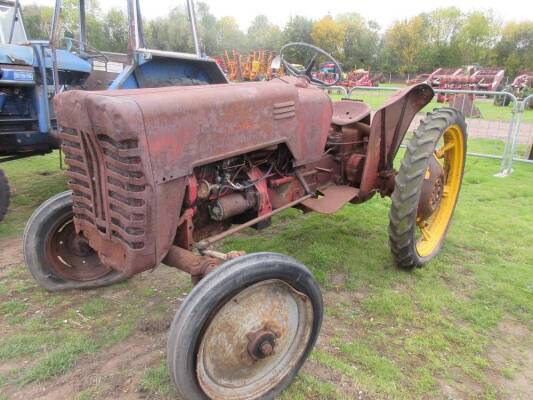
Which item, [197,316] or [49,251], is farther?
[49,251]

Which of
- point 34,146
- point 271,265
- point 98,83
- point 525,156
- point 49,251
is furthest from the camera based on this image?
point 525,156

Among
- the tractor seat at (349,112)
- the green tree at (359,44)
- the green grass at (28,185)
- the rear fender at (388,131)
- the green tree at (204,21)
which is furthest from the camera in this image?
the green tree at (359,44)

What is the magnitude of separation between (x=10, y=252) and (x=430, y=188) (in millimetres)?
3372

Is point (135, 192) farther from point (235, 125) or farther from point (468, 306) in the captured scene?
point (468, 306)

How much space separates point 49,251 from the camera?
108 inches

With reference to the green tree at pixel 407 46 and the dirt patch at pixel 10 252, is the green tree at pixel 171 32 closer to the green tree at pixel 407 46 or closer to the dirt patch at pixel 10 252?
the dirt patch at pixel 10 252

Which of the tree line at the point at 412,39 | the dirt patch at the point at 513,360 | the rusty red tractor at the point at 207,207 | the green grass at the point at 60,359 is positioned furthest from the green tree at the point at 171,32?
the tree line at the point at 412,39

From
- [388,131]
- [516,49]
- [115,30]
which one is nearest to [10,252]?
[115,30]

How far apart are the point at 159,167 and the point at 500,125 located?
10579 millimetres

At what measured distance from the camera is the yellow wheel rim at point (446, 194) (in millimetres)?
3465

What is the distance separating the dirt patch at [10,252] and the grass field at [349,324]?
2 cm

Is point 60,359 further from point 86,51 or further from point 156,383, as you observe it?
point 86,51

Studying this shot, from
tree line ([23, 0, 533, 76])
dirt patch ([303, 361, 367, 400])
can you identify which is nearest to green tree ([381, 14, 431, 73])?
tree line ([23, 0, 533, 76])

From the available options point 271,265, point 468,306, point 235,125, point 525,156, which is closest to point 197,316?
point 271,265
